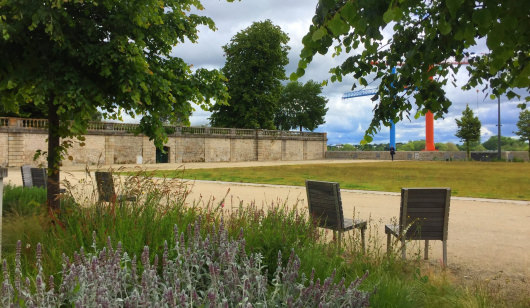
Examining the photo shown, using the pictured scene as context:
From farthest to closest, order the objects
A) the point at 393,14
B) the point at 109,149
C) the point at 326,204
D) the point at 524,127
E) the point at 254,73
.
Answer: the point at 524,127 → the point at 254,73 → the point at 109,149 → the point at 326,204 → the point at 393,14

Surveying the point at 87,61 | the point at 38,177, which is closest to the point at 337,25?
the point at 87,61

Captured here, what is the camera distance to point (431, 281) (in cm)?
389

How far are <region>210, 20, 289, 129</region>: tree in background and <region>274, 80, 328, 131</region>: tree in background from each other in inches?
601

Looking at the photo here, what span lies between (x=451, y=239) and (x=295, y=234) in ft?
12.8

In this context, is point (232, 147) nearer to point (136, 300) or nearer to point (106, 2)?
point (106, 2)

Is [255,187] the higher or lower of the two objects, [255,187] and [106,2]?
the lower

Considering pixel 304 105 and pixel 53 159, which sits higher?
A: pixel 304 105

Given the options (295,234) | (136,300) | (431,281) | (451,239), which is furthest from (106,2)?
(451,239)

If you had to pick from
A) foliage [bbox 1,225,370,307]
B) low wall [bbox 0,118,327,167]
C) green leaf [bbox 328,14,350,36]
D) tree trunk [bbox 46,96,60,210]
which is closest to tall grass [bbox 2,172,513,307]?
foliage [bbox 1,225,370,307]

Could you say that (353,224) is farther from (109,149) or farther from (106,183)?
(109,149)

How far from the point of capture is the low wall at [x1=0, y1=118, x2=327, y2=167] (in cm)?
3128

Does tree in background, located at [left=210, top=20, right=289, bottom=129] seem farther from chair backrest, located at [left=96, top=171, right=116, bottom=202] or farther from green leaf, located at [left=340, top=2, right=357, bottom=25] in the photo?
green leaf, located at [left=340, top=2, right=357, bottom=25]

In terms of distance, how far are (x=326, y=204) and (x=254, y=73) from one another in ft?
141

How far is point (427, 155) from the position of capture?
193 ft
